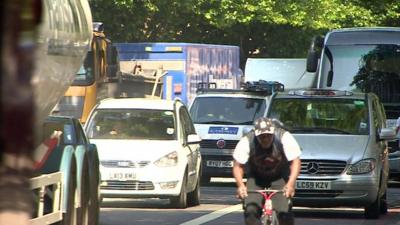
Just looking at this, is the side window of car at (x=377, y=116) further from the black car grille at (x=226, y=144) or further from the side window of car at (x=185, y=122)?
the black car grille at (x=226, y=144)

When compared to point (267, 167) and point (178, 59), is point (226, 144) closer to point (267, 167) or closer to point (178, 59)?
point (178, 59)

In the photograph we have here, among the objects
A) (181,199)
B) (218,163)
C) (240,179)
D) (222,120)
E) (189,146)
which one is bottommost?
(218,163)

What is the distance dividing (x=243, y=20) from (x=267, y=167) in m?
32.9

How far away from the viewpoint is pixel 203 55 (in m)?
31.1

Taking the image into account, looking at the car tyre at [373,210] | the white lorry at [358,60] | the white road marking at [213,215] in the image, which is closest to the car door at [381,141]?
the car tyre at [373,210]

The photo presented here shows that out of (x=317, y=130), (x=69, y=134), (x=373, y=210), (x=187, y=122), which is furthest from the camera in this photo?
(x=187, y=122)

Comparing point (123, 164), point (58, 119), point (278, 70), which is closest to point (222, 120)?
point (123, 164)

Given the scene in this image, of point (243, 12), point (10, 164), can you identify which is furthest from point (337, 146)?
point (243, 12)

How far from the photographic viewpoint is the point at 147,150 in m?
15.6

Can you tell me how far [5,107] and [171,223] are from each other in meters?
12.0

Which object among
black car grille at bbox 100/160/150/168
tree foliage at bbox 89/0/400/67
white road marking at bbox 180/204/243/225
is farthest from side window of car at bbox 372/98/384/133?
tree foliage at bbox 89/0/400/67

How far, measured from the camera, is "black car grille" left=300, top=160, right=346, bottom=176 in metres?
14.8

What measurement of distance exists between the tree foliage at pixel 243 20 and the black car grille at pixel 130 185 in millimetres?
20513

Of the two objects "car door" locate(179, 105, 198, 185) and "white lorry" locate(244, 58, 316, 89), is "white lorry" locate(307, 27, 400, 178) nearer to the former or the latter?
"car door" locate(179, 105, 198, 185)
